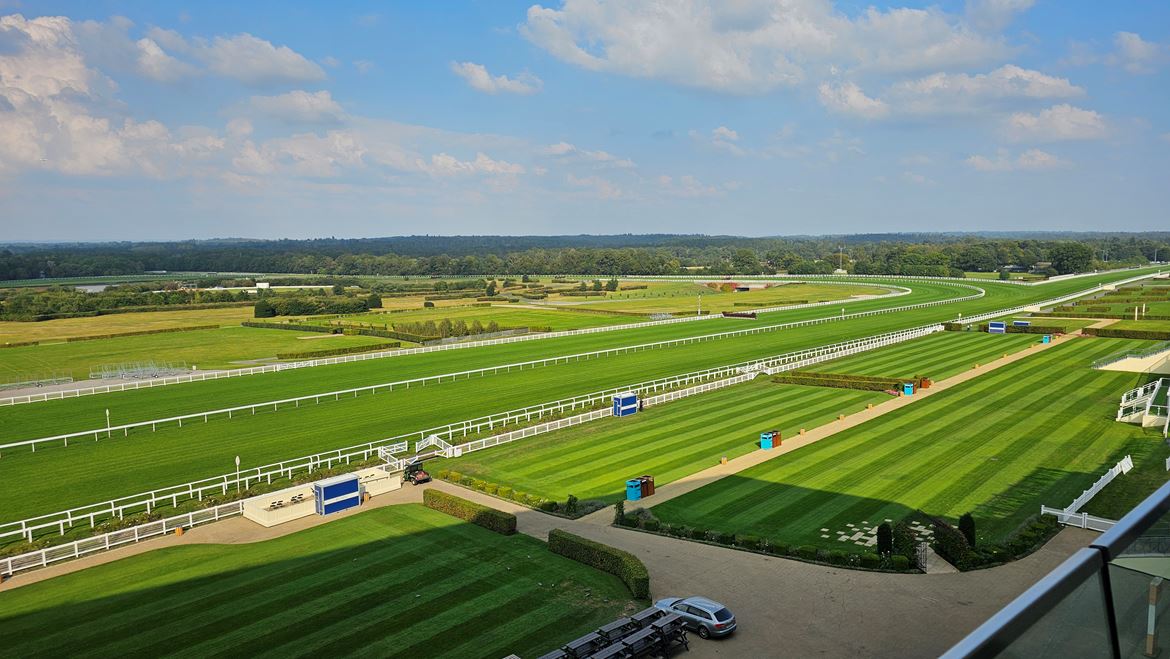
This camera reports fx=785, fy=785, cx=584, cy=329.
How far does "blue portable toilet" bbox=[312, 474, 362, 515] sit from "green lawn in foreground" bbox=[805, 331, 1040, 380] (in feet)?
142

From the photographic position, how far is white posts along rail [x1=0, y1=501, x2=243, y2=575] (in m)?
28.1

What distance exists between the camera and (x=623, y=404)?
→ 51.0 m

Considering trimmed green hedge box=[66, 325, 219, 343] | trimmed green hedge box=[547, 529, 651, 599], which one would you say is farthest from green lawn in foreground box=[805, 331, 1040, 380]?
trimmed green hedge box=[66, 325, 219, 343]

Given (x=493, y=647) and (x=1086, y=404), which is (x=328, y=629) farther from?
(x=1086, y=404)

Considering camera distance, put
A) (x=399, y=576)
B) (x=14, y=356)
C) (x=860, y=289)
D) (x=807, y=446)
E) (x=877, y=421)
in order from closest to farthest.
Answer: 1. (x=399, y=576)
2. (x=807, y=446)
3. (x=877, y=421)
4. (x=14, y=356)
5. (x=860, y=289)

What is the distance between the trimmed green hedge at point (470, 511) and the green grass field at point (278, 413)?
14212 mm

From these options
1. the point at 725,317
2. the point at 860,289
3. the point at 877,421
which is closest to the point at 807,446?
the point at 877,421

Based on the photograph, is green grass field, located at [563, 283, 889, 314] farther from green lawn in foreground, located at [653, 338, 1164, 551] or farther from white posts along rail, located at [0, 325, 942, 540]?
green lawn in foreground, located at [653, 338, 1164, 551]

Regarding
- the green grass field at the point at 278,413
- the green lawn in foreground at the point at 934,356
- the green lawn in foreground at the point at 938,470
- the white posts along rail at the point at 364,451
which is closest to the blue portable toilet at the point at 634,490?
the green lawn in foreground at the point at 938,470

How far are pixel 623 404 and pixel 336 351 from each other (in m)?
46.2

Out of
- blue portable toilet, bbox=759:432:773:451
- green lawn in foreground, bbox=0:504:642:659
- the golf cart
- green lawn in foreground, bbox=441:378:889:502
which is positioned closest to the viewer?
green lawn in foreground, bbox=0:504:642:659

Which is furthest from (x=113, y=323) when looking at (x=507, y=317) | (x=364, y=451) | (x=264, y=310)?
(x=364, y=451)

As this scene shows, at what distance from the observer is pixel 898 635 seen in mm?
21062

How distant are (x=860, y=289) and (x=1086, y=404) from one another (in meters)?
129
